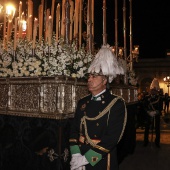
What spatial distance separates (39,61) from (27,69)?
0.85ft

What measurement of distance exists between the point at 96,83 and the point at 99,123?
15.9 inches

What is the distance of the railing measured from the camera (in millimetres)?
3473

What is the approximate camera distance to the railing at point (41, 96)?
347cm

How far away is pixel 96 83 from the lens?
2764 mm

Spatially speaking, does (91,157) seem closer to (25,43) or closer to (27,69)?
(27,69)

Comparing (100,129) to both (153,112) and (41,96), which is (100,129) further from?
(153,112)

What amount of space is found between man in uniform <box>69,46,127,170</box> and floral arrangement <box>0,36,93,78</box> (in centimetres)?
91

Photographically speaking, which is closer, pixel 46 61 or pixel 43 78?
pixel 43 78

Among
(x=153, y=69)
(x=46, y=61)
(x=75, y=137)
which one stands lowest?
(x=75, y=137)

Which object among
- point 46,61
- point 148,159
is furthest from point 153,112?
point 46,61

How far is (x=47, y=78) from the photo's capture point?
3564mm

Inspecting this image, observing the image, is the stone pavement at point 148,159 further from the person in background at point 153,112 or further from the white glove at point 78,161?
→ the white glove at point 78,161

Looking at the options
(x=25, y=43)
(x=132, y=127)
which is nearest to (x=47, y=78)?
(x=25, y=43)

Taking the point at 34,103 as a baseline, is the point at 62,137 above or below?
below
